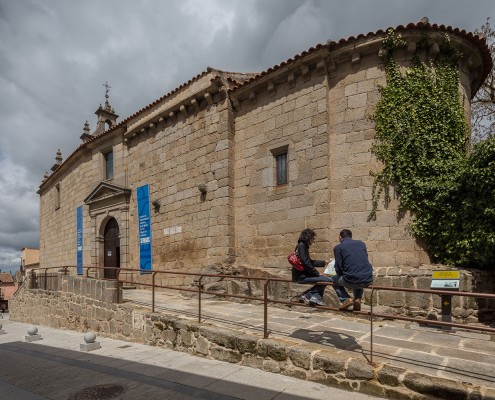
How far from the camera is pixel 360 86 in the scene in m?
8.42

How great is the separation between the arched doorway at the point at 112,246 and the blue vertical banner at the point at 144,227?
2044 millimetres

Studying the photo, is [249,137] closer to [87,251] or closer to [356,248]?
[356,248]

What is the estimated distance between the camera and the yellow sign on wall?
579 cm

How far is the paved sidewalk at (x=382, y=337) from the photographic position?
12.6ft

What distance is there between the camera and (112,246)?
14.9 metres

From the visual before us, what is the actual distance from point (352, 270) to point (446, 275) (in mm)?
2797

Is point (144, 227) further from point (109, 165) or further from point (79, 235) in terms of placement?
point (79, 235)

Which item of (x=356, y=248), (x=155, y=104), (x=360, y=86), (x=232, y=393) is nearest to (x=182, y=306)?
(x=232, y=393)

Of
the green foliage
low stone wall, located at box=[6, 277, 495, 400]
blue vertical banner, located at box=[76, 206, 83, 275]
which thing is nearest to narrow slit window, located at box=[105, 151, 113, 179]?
blue vertical banner, located at box=[76, 206, 83, 275]

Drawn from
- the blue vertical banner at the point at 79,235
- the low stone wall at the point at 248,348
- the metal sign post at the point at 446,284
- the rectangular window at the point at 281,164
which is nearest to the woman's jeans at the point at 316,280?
the low stone wall at the point at 248,348

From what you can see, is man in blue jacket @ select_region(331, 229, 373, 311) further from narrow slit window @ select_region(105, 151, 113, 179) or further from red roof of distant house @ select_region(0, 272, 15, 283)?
red roof of distant house @ select_region(0, 272, 15, 283)

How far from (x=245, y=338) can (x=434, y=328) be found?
3.39 metres

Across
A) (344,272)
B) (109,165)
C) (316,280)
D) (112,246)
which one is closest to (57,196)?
(109,165)

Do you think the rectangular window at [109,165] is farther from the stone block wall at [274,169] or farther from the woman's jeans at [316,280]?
the woman's jeans at [316,280]
